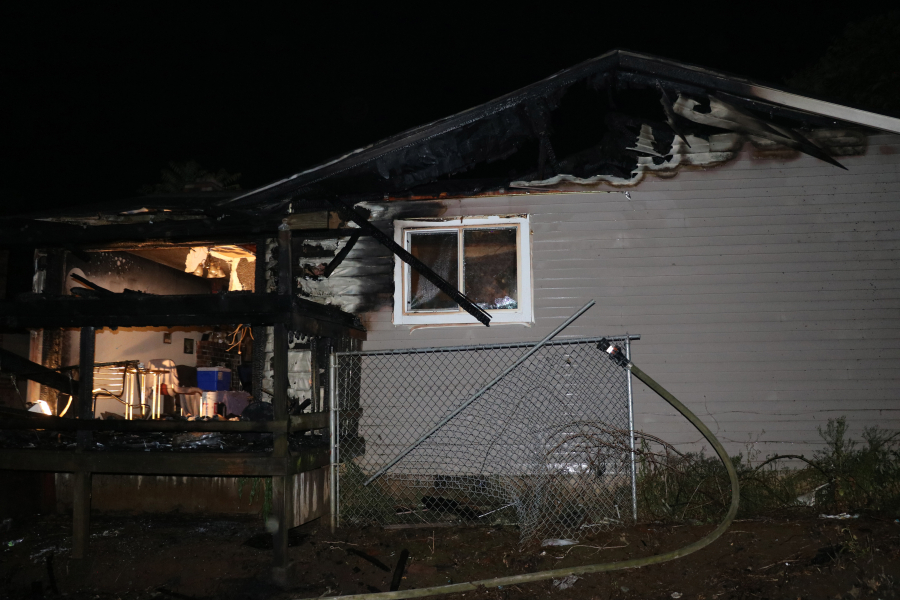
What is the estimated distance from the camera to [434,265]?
717cm

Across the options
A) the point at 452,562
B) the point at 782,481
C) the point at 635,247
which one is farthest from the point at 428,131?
the point at 782,481

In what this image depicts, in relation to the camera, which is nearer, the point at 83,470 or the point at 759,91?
the point at 83,470

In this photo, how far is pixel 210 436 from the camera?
6.48 meters

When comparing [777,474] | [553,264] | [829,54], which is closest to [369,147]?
[553,264]

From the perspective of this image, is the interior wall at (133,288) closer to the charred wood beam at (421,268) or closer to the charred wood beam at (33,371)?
the charred wood beam at (33,371)

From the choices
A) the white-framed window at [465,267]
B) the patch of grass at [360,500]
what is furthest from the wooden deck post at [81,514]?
the white-framed window at [465,267]

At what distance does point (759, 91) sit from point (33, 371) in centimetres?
762

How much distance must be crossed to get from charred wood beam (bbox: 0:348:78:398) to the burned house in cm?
2

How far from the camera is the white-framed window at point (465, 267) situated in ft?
23.0

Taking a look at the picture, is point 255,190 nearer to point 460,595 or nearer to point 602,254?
point 602,254

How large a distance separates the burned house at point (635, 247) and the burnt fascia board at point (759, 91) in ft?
0.06

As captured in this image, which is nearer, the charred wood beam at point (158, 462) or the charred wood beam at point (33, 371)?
the charred wood beam at point (158, 462)

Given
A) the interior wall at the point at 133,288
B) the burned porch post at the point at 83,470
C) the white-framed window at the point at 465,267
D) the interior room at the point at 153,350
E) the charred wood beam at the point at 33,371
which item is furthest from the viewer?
the interior wall at the point at 133,288

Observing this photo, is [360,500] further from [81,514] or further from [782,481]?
[782,481]
